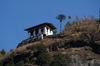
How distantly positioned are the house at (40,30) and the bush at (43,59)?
53.6 feet

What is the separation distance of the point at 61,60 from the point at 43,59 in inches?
175

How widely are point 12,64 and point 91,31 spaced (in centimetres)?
2308

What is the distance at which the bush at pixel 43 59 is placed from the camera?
50.2 meters

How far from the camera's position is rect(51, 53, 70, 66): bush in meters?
48.7

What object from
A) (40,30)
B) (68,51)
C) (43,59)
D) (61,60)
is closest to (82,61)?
(61,60)

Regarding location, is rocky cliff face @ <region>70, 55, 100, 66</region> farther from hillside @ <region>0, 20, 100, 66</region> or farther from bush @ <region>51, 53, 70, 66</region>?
bush @ <region>51, 53, 70, 66</region>

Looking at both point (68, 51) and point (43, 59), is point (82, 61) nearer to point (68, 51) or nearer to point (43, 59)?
point (68, 51)

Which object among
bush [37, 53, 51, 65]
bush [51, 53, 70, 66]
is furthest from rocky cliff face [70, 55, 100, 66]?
bush [37, 53, 51, 65]

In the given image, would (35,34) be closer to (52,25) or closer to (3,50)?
(52,25)

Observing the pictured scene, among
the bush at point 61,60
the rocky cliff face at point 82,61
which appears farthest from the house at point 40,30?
the rocky cliff face at point 82,61

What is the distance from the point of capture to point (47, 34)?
2714 inches

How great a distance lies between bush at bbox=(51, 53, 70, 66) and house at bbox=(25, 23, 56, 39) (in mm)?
17890

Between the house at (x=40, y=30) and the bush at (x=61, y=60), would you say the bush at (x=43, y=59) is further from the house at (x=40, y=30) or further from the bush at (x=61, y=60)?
the house at (x=40, y=30)

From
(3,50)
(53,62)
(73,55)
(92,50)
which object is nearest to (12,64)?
(53,62)
